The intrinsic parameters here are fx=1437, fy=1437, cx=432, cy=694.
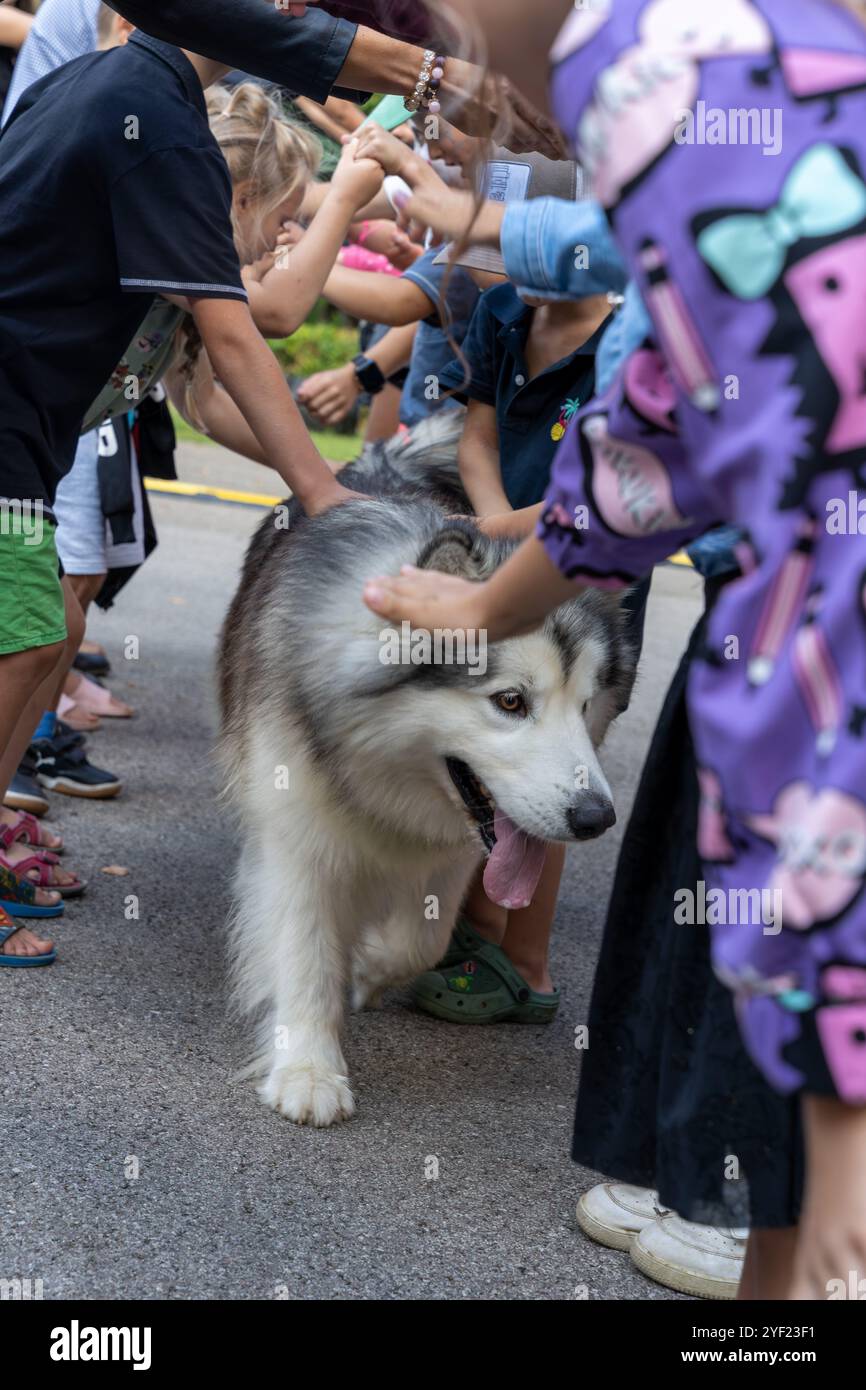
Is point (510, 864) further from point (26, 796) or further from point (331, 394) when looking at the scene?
point (26, 796)

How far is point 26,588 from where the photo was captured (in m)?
2.94

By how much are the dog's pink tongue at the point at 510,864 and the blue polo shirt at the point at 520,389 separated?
0.76m

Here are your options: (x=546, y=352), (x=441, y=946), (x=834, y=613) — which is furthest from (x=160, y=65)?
(x=834, y=613)

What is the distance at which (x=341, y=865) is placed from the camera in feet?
9.57

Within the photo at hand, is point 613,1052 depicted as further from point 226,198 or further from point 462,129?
point 226,198

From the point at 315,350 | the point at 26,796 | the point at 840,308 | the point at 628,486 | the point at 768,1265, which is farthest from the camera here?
the point at 315,350

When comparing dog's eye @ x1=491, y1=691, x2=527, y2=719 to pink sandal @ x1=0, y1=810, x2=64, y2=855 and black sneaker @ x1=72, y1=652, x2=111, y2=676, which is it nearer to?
pink sandal @ x1=0, y1=810, x2=64, y2=855

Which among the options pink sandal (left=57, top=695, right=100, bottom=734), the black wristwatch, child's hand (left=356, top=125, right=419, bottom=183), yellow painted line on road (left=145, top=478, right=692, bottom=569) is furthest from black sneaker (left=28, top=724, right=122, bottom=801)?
yellow painted line on road (left=145, top=478, right=692, bottom=569)

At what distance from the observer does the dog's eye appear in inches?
105

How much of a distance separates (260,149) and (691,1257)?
272 cm

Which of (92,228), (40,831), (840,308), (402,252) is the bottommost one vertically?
(40,831)

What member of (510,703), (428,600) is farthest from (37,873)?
(428,600)

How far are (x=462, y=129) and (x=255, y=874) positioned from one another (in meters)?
1.64

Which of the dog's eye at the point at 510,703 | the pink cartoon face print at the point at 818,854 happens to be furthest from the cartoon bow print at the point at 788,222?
the dog's eye at the point at 510,703
